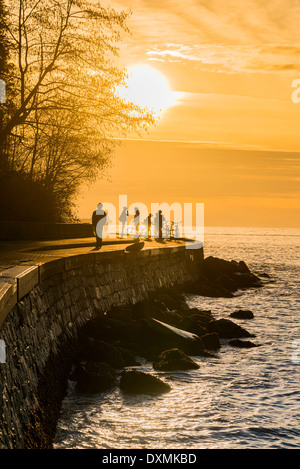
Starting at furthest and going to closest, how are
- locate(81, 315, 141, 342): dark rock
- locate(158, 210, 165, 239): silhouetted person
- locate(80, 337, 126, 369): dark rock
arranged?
locate(158, 210, 165, 239): silhouetted person < locate(81, 315, 141, 342): dark rock < locate(80, 337, 126, 369): dark rock

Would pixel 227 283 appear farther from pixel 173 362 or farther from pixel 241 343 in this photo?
pixel 173 362

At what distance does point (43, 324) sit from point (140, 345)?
4712 millimetres

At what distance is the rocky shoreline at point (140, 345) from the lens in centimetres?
1146

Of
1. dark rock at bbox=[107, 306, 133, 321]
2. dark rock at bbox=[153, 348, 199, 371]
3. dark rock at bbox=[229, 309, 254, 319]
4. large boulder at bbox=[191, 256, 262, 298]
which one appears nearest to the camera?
dark rock at bbox=[153, 348, 199, 371]

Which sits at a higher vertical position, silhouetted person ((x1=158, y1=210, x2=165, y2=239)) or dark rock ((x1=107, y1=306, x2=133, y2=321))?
silhouetted person ((x1=158, y1=210, x2=165, y2=239))

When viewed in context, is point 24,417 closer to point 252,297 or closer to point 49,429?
point 49,429

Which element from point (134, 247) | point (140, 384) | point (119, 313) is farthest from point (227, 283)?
point (140, 384)

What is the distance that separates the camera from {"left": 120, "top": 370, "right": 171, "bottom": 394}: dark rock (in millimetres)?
11375

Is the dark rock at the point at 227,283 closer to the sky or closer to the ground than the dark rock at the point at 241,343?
closer to the ground

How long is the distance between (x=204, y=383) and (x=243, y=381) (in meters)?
0.87

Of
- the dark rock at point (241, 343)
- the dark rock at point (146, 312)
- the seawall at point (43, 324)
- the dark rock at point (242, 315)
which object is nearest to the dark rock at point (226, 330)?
the dark rock at point (241, 343)

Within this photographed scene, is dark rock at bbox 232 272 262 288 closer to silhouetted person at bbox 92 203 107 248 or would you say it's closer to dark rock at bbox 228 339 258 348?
silhouetted person at bbox 92 203 107 248

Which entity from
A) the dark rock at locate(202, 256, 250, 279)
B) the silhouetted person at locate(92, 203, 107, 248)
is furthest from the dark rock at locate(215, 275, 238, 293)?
the silhouetted person at locate(92, 203, 107, 248)

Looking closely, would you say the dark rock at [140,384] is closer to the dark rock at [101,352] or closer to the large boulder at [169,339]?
the dark rock at [101,352]
